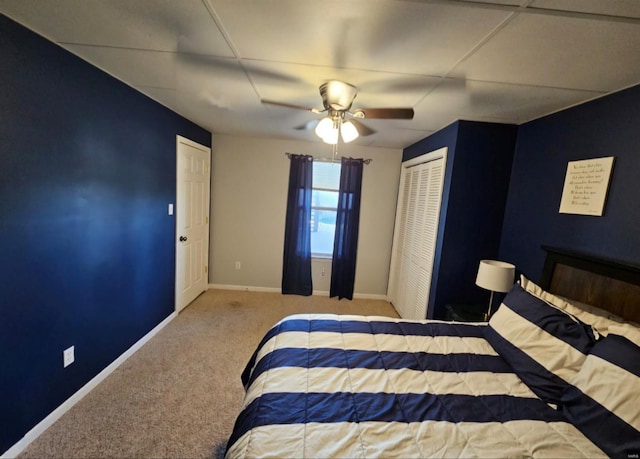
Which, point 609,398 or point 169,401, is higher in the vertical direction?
point 609,398

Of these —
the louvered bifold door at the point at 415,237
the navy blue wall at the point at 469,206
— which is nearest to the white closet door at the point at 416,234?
the louvered bifold door at the point at 415,237

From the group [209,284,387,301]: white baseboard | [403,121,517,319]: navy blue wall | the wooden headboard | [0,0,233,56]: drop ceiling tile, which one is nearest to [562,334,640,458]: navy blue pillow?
the wooden headboard

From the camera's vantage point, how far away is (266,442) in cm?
93

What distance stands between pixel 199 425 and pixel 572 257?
274 centimetres

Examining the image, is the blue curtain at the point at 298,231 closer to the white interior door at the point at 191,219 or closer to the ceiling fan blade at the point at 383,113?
the white interior door at the point at 191,219

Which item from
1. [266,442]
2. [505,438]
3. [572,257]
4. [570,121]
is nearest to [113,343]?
[266,442]

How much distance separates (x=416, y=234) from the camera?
10.8 feet

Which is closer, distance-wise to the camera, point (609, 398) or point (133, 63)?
point (609, 398)

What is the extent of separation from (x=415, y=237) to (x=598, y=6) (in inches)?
98.3

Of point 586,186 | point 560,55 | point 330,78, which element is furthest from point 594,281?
point 330,78

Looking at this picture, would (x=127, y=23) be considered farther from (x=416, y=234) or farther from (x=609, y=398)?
(x=416, y=234)

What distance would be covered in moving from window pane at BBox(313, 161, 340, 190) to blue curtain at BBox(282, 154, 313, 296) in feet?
0.51

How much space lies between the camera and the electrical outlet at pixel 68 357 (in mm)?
1771

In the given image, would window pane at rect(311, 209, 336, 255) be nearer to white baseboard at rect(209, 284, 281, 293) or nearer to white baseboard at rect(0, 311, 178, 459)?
A: white baseboard at rect(209, 284, 281, 293)
